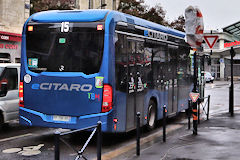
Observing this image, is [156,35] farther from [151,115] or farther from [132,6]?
[132,6]

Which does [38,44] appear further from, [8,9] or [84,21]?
[8,9]

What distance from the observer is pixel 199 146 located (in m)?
8.44

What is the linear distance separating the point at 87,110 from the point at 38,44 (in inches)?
82.8

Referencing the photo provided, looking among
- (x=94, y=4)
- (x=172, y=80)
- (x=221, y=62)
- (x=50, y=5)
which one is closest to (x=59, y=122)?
(x=172, y=80)

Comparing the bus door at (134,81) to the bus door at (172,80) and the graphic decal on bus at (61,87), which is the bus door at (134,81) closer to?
the graphic decal on bus at (61,87)

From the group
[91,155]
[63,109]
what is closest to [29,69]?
[63,109]

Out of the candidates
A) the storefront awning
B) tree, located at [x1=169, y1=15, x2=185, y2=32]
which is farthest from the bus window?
the storefront awning

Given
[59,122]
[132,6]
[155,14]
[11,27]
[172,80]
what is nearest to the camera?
[59,122]

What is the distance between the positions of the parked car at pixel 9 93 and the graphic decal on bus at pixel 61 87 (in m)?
1.65

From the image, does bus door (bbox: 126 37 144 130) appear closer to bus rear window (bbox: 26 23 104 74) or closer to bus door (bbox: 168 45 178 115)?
bus rear window (bbox: 26 23 104 74)

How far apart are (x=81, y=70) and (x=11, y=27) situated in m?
18.4

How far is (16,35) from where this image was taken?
24.8 m

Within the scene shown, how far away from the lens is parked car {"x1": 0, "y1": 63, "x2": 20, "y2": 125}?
392 inches

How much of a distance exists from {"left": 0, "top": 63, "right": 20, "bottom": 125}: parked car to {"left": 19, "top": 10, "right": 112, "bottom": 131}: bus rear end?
1465 mm
